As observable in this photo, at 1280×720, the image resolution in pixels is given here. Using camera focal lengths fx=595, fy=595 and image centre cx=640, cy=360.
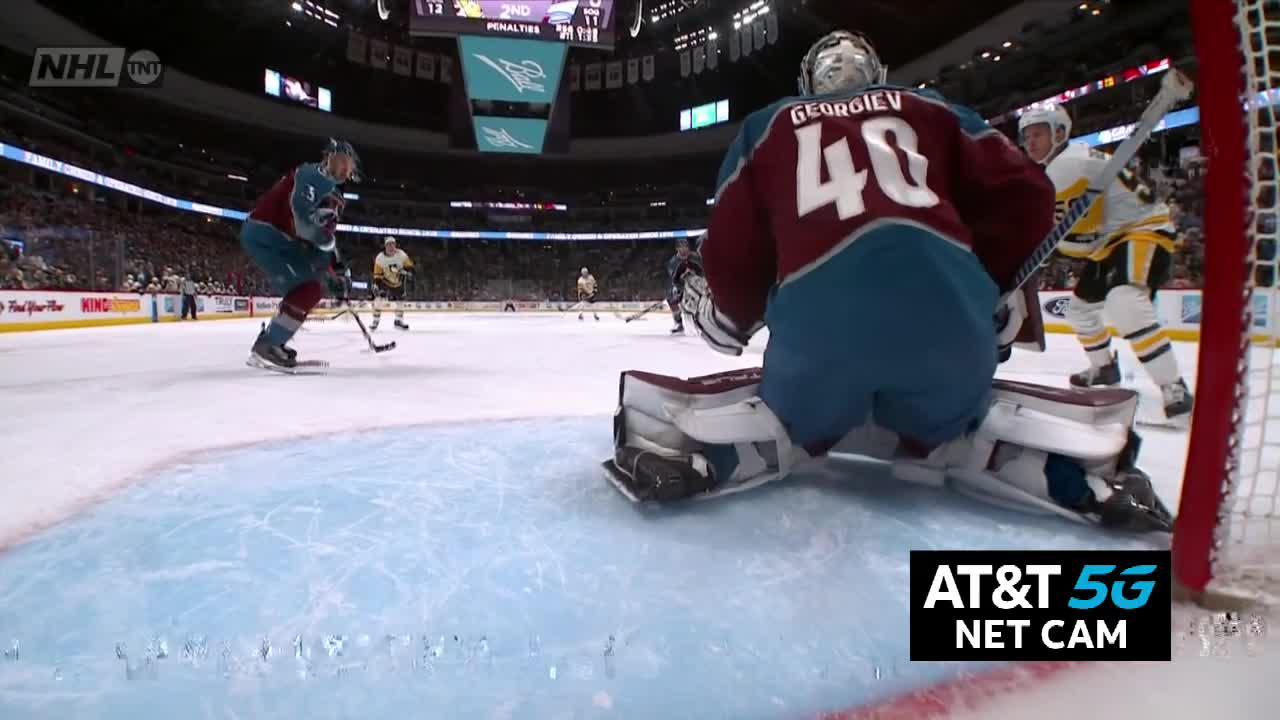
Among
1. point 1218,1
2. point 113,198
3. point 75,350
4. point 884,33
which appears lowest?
point 75,350

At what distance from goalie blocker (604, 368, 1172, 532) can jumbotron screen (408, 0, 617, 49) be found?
49.4 feet

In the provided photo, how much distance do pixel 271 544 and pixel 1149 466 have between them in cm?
224

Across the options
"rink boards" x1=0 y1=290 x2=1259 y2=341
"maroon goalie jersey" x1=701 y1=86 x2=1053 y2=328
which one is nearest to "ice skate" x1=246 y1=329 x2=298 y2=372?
"maroon goalie jersey" x1=701 y1=86 x2=1053 y2=328

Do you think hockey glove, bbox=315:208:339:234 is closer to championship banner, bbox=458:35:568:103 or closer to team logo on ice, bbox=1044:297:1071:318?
team logo on ice, bbox=1044:297:1071:318

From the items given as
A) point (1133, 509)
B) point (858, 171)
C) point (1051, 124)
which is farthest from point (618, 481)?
point (1051, 124)

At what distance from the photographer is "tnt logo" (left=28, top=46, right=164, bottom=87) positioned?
59.1ft

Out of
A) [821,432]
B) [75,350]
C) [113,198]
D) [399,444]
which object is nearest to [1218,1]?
[821,432]

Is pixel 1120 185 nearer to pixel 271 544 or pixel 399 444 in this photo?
pixel 399 444

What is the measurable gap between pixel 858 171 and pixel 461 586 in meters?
1.06

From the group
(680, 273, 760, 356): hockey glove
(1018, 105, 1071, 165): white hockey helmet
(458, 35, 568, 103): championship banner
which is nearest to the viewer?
(680, 273, 760, 356): hockey glove

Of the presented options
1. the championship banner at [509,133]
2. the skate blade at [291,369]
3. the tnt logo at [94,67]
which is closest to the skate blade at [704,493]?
the skate blade at [291,369]

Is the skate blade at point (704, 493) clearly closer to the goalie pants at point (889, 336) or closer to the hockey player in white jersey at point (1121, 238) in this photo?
the goalie pants at point (889, 336)

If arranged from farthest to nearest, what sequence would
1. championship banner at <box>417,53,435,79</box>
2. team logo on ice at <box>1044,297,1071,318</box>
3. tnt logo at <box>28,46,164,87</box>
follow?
championship banner at <box>417,53,435,79</box> → tnt logo at <box>28,46,164,87</box> → team logo on ice at <box>1044,297,1071,318</box>

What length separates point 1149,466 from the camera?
171 cm
